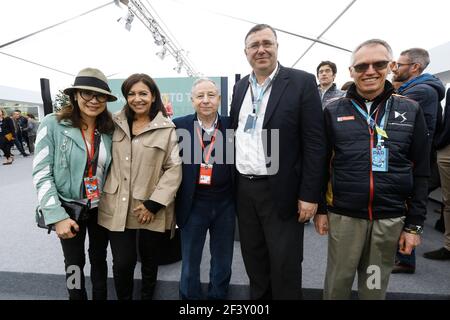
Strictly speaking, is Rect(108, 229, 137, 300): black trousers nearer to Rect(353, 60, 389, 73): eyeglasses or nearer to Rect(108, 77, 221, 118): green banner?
Rect(108, 77, 221, 118): green banner

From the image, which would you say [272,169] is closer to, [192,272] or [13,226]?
[192,272]

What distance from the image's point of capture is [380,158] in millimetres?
1220

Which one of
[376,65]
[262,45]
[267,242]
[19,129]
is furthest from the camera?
[19,129]

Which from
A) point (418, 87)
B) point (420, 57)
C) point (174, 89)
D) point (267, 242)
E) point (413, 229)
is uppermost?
point (420, 57)

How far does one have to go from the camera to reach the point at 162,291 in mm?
1959

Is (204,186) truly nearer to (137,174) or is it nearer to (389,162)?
(137,174)

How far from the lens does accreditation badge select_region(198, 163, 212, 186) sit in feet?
4.98

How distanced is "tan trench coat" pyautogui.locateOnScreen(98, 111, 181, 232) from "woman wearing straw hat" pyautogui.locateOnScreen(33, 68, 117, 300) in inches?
2.5

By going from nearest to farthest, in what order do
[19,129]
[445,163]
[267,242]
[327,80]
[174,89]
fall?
[267,242] → [445,163] → [174,89] → [327,80] → [19,129]

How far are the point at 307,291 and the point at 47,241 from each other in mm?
2543

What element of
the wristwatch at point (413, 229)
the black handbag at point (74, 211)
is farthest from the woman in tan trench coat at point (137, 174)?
the wristwatch at point (413, 229)

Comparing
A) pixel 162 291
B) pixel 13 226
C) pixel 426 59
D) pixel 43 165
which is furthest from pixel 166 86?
pixel 13 226

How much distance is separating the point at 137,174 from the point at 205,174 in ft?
1.30

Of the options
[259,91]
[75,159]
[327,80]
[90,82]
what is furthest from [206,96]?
[327,80]
